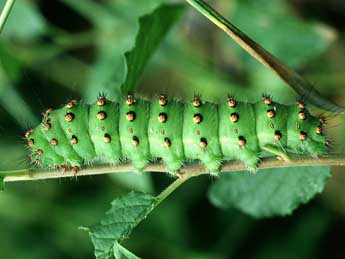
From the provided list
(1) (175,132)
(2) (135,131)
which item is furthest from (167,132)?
(2) (135,131)

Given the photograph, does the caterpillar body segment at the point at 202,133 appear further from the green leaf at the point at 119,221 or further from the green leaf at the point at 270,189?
the green leaf at the point at 270,189

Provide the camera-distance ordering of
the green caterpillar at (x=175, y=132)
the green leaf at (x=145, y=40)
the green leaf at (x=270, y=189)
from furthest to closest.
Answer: the green leaf at (x=270, y=189) < the green leaf at (x=145, y=40) < the green caterpillar at (x=175, y=132)

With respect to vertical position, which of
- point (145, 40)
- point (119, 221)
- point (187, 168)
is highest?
point (145, 40)

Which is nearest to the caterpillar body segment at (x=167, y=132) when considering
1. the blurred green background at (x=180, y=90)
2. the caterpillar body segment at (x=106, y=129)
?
the caterpillar body segment at (x=106, y=129)

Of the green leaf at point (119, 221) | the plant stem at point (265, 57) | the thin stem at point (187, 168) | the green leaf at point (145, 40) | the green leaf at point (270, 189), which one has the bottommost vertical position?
the green leaf at point (119, 221)

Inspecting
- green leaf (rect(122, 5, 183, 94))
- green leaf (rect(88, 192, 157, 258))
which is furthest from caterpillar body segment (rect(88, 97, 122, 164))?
green leaf (rect(88, 192, 157, 258))

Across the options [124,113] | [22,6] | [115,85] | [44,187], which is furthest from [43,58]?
[124,113]

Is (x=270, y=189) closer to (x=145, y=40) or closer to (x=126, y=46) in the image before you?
(x=145, y=40)

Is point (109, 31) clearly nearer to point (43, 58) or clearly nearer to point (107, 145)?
point (43, 58)
